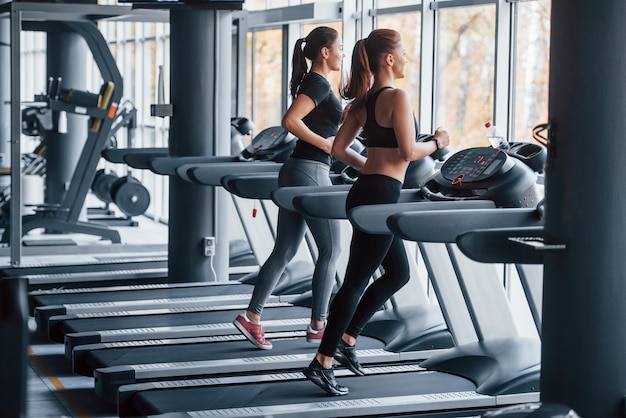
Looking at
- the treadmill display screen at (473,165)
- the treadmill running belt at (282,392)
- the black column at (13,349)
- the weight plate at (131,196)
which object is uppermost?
the treadmill display screen at (473,165)

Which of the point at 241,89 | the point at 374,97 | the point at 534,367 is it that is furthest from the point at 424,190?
the point at 241,89

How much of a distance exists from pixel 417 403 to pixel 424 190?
34.4 inches

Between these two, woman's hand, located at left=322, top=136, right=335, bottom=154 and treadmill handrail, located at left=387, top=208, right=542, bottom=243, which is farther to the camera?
woman's hand, located at left=322, top=136, right=335, bottom=154

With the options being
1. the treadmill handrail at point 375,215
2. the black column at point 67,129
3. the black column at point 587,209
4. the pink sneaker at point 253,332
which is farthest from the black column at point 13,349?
the black column at point 67,129

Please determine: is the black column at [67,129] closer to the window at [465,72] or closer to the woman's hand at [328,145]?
the window at [465,72]

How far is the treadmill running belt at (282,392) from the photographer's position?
425 centimetres

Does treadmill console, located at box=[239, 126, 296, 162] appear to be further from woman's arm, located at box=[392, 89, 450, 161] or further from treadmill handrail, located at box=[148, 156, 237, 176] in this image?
woman's arm, located at box=[392, 89, 450, 161]

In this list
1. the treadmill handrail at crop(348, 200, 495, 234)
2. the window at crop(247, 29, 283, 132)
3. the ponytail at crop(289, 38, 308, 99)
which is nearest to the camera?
the treadmill handrail at crop(348, 200, 495, 234)

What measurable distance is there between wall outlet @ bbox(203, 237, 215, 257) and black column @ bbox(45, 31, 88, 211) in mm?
3422

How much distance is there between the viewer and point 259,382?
4.60 metres

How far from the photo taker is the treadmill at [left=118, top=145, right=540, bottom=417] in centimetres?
414

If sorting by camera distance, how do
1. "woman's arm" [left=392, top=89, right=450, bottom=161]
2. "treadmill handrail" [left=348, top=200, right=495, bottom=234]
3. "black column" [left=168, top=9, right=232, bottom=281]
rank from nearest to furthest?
"treadmill handrail" [left=348, top=200, right=495, bottom=234]
"woman's arm" [left=392, top=89, right=450, bottom=161]
"black column" [left=168, top=9, right=232, bottom=281]

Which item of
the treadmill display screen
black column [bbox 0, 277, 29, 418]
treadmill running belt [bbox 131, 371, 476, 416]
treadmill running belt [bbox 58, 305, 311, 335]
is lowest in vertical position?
treadmill running belt [bbox 131, 371, 476, 416]

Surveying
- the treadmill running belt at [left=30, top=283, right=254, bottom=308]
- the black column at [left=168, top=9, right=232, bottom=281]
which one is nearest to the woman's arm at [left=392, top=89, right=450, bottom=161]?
the treadmill running belt at [left=30, top=283, right=254, bottom=308]
